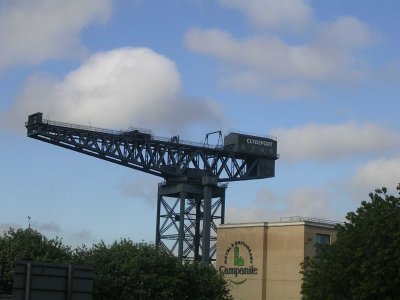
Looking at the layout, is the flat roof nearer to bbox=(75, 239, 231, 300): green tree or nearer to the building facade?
the building facade

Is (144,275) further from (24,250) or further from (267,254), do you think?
(267,254)

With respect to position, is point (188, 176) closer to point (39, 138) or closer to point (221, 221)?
point (221, 221)

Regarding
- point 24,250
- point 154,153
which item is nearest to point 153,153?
point 154,153

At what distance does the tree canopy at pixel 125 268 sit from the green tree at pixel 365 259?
14600mm

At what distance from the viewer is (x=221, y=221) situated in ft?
357

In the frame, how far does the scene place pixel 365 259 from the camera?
42.2 m

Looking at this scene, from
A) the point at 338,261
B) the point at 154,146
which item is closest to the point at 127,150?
the point at 154,146

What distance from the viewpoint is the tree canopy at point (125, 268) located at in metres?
56.3

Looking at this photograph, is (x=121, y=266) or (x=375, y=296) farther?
(x=121, y=266)

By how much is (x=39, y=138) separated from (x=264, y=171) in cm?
3045

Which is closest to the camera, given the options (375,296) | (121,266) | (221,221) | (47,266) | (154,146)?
(47,266)

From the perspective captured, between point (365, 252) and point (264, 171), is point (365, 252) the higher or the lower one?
the lower one

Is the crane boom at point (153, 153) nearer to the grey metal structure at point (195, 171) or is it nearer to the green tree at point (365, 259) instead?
the grey metal structure at point (195, 171)

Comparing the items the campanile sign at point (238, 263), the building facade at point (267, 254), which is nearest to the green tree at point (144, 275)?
the building facade at point (267, 254)
